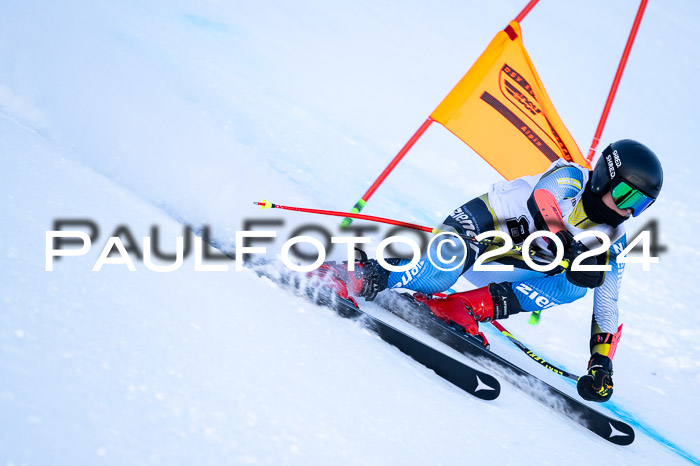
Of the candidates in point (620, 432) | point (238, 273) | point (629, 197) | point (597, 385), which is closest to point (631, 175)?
point (629, 197)

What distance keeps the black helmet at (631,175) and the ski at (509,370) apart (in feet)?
2.77

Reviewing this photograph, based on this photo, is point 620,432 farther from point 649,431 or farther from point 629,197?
point 629,197

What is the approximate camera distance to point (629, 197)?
2586 millimetres

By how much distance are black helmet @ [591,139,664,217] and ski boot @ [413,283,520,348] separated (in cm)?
68

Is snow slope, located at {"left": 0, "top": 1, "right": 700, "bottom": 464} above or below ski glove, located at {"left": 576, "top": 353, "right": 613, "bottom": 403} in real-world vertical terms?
above

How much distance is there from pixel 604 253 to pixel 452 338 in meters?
0.76

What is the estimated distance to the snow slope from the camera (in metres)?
1.28

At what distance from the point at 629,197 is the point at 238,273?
5.34 feet

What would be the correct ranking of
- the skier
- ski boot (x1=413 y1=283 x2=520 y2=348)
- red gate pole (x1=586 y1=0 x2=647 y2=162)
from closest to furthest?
1. the skier
2. ski boot (x1=413 y1=283 x2=520 y2=348)
3. red gate pole (x1=586 y1=0 x2=647 y2=162)

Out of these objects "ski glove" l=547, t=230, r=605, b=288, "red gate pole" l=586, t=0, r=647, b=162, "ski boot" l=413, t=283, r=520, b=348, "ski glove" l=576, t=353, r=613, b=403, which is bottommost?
"ski glove" l=576, t=353, r=613, b=403

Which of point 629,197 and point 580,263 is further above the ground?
point 629,197

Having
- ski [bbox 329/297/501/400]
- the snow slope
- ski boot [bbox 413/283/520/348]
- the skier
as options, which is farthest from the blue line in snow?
ski [bbox 329/297/501/400]

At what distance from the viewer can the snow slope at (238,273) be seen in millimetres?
1281

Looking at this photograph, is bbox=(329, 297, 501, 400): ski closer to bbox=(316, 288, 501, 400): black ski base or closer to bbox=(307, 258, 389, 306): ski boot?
bbox=(316, 288, 501, 400): black ski base
